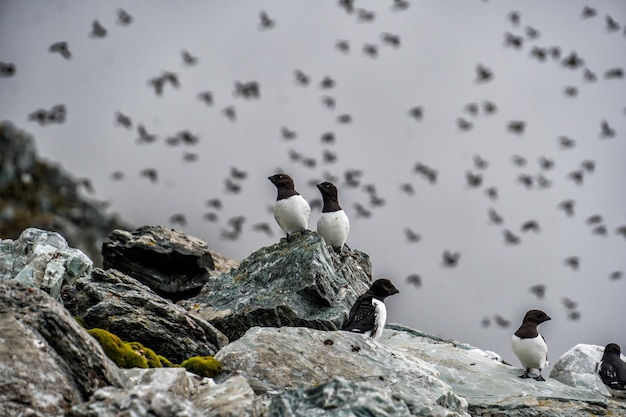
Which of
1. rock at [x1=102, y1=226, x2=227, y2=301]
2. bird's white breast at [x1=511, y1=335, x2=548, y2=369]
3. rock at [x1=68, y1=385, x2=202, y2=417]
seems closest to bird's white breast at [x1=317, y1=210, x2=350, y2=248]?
rock at [x1=102, y1=226, x2=227, y2=301]

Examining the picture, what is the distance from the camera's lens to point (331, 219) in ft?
75.3

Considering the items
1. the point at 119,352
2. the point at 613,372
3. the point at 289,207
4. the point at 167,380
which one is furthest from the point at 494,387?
the point at 167,380

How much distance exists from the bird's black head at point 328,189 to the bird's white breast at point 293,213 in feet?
2.61

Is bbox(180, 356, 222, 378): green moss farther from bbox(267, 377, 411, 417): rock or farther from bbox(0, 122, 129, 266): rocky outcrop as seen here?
bbox(0, 122, 129, 266): rocky outcrop

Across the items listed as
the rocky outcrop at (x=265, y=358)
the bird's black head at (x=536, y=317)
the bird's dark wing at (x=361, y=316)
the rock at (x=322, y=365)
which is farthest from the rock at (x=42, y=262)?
the bird's black head at (x=536, y=317)

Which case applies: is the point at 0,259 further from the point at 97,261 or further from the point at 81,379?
the point at 97,261

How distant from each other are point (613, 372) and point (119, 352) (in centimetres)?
1269

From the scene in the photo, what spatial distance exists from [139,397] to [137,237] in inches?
566

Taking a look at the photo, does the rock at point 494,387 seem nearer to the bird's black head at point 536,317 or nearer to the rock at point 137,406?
the bird's black head at point 536,317

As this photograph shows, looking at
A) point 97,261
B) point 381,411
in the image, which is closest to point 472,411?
point 381,411

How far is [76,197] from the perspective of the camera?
130625 millimetres

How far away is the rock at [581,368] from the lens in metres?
21.5

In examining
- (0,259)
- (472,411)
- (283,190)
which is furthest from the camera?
(283,190)

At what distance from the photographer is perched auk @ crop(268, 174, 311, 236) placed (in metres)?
21.9
